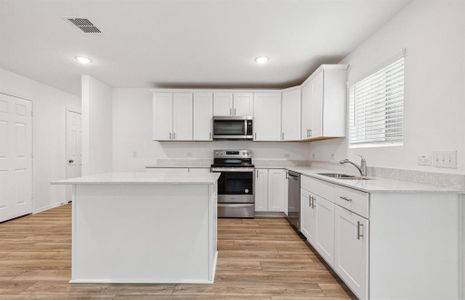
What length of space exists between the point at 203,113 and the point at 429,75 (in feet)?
11.2

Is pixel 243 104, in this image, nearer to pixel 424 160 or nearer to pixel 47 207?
pixel 424 160

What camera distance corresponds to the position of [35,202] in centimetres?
471

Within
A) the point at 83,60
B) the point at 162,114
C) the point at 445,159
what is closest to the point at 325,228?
the point at 445,159

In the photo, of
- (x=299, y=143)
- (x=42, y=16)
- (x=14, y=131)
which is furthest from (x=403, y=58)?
(x=14, y=131)

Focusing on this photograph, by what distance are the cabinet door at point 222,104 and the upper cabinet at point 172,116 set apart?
46 centimetres

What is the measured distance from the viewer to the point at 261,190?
14.9 feet

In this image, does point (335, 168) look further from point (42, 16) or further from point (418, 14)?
point (42, 16)

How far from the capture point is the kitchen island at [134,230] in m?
2.21

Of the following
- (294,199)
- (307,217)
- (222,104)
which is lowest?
(307,217)

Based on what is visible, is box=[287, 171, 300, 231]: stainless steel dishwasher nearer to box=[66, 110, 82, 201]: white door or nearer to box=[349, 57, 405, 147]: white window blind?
box=[349, 57, 405, 147]: white window blind

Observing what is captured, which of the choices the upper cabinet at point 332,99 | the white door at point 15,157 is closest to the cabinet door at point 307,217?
the upper cabinet at point 332,99

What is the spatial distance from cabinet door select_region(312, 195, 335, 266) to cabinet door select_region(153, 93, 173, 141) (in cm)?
298

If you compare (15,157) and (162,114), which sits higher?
(162,114)

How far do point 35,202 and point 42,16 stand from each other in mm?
3713
